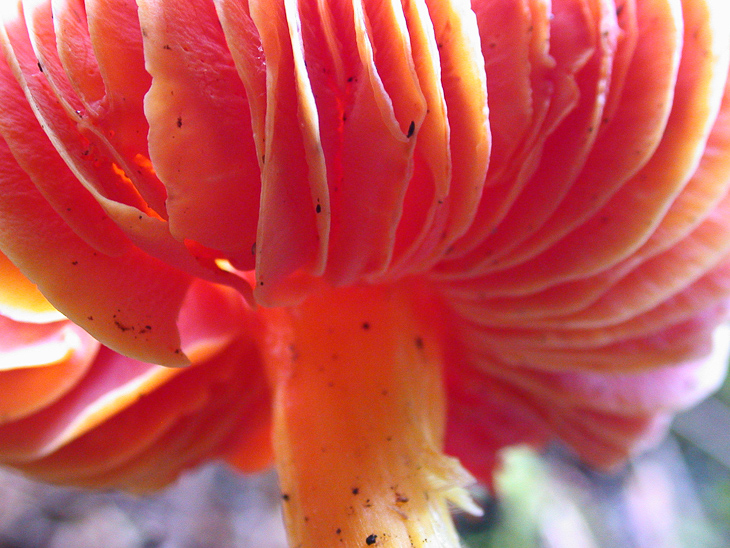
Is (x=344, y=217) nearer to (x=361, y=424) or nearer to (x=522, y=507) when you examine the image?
(x=361, y=424)

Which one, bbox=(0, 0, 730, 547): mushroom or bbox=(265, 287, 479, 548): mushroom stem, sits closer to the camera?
bbox=(0, 0, 730, 547): mushroom

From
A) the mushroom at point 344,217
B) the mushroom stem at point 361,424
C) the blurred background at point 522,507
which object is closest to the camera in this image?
the mushroom at point 344,217

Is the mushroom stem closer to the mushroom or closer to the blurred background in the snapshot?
the mushroom

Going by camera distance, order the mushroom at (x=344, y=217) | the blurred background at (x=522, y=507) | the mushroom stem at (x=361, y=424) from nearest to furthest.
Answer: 1. the mushroom at (x=344, y=217)
2. the mushroom stem at (x=361, y=424)
3. the blurred background at (x=522, y=507)

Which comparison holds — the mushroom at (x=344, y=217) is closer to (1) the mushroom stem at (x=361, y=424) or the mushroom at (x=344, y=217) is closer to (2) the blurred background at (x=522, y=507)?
(1) the mushroom stem at (x=361, y=424)

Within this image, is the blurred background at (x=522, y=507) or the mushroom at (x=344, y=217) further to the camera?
the blurred background at (x=522, y=507)

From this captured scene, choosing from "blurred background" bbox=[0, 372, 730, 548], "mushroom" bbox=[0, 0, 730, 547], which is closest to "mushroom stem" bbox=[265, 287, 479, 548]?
"mushroom" bbox=[0, 0, 730, 547]

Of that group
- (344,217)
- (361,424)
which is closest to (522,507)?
(361,424)

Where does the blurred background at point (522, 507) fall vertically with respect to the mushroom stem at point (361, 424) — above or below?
below

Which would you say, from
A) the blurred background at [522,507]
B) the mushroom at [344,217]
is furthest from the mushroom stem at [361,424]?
the blurred background at [522,507]
